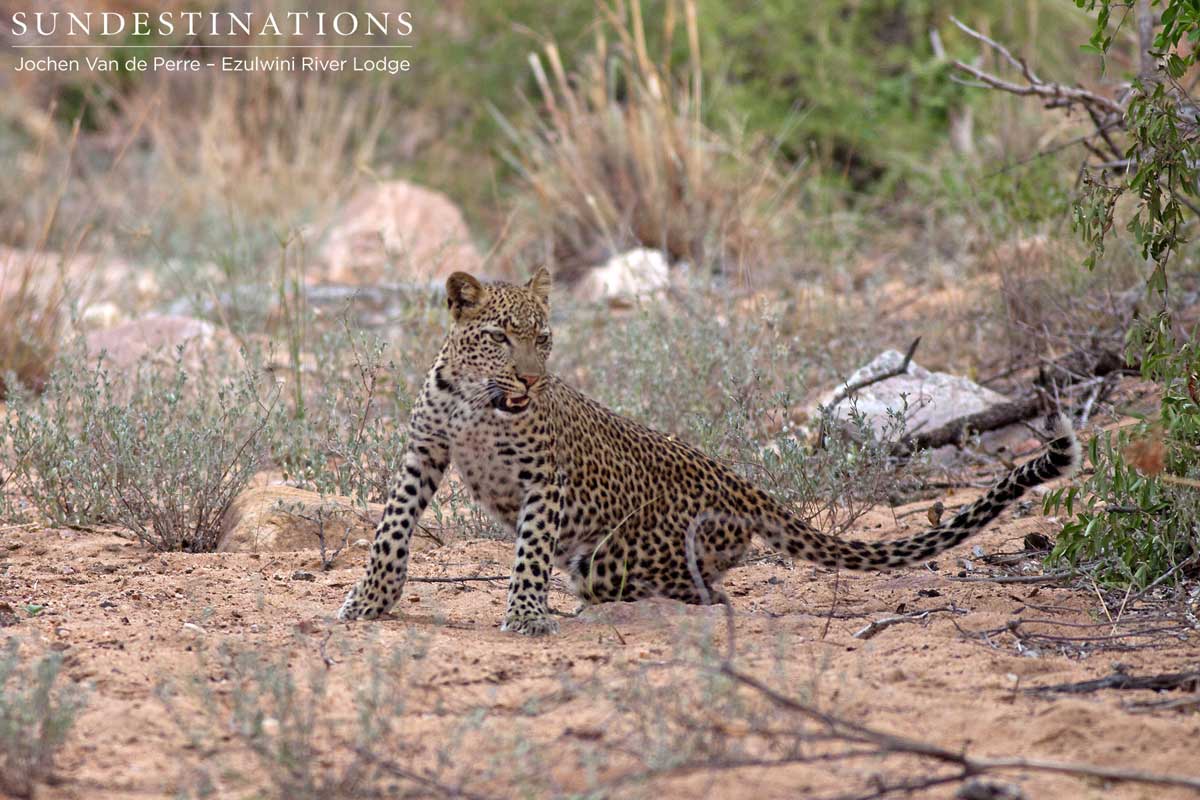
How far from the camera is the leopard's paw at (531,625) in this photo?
4.77 metres

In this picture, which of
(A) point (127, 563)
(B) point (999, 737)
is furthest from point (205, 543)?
(B) point (999, 737)

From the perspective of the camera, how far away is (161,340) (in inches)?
355

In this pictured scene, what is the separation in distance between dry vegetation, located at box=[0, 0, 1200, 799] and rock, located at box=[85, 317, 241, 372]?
0.13 meters

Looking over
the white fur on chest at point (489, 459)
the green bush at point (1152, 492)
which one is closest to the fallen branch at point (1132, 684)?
the green bush at point (1152, 492)

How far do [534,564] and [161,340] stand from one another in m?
4.93

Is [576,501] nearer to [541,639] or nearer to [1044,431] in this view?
[541,639]

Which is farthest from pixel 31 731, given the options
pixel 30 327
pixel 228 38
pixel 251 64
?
pixel 228 38

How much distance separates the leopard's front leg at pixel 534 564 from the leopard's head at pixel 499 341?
33 centimetres

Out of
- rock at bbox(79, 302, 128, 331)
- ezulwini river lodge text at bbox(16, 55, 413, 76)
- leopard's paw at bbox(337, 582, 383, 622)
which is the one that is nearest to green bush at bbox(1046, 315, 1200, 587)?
leopard's paw at bbox(337, 582, 383, 622)

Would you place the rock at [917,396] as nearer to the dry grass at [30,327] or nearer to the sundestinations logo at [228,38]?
Result: the dry grass at [30,327]

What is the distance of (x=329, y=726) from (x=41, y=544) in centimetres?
308

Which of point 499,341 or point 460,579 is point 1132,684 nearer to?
point 499,341

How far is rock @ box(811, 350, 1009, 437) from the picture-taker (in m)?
7.30

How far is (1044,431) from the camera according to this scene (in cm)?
700
